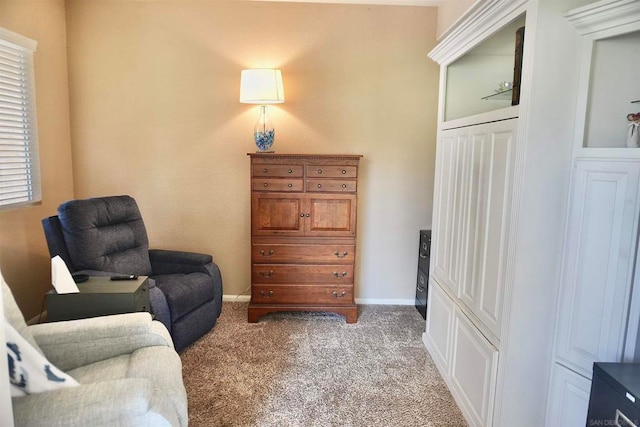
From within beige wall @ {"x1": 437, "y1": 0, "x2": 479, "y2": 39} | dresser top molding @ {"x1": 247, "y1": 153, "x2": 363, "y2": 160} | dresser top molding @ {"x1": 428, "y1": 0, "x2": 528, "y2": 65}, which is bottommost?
dresser top molding @ {"x1": 247, "y1": 153, "x2": 363, "y2": 160}

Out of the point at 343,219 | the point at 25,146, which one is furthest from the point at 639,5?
the point at 25,146

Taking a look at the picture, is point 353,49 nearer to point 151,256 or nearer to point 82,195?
point 151,256

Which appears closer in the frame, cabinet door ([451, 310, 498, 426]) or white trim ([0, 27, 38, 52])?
cabinet door ([451, 310, 498, 426])

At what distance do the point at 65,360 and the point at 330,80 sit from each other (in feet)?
9.34

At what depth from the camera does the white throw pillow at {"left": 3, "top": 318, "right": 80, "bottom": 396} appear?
3.86 feet

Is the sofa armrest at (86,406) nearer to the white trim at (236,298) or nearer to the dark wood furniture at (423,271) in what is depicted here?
the white trim at (236,298)

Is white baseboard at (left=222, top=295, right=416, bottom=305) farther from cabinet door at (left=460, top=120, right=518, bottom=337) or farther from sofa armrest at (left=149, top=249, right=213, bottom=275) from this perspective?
cabinet door at (left=460, top=120, right=518, bottom=337)

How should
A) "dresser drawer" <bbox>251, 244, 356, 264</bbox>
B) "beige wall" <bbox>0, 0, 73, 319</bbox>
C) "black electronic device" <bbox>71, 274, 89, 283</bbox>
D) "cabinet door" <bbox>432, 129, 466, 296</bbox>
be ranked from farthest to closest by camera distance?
"dresser drawer" <bbox>251, 244, 356, 264</bbox> → "beige wall" <bbox>0, 0, 73, 319</bbox> → "cabinet door" <bbox>432, 129, 466, 296</bbox> → "black electronic device" <bbox>71, 274, 89, 283</bbox>

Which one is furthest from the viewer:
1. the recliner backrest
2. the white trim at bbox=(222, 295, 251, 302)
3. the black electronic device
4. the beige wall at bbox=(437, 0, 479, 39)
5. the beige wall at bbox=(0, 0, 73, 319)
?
the white trim at bbox=(222, 295, 251, 302)

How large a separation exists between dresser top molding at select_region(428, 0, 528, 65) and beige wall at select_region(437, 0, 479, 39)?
0.57 meters

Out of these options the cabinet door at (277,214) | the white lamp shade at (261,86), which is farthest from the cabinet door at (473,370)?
the white lamp shade at (261,86)

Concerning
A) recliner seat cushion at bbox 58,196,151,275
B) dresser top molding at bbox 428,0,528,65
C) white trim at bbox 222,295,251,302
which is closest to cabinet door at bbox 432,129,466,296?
dresser top molding at bbox 428,0,528,65

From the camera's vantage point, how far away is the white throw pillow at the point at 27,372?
1.18m

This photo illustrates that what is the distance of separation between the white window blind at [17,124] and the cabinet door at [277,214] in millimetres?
1698
